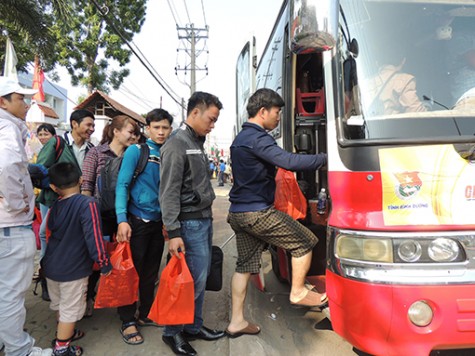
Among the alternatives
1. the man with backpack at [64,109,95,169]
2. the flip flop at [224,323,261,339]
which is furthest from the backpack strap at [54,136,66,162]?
the flip flop at [224,323,261,339]

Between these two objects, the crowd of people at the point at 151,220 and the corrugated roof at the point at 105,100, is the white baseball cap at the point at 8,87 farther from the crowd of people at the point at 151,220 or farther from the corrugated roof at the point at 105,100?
the corrugated roof at the point at 105,100

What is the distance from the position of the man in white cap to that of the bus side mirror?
1835mm

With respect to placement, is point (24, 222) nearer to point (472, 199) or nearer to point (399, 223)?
point (399, 223)

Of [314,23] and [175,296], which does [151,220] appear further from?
[314,23]

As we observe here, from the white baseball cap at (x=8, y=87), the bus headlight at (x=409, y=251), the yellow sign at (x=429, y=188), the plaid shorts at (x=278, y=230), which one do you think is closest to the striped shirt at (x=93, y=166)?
the white baseball cap at (x=8, y=87)

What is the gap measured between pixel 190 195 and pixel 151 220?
0.52 meters

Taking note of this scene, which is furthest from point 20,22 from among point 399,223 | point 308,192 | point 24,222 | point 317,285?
point 399,223

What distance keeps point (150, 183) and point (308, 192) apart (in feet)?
4.60

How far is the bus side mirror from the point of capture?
186 cm

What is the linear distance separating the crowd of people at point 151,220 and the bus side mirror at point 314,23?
0.69 metres

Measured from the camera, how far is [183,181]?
8.08ft

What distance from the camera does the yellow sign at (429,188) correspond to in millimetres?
1784

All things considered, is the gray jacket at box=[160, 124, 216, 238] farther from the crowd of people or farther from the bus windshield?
the bus windshield

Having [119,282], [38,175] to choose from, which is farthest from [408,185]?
[38,175]
